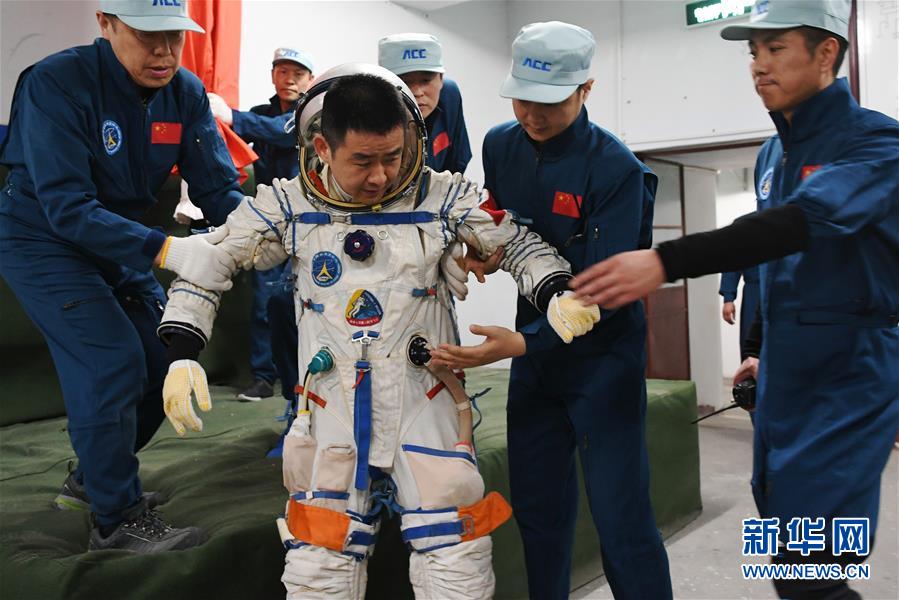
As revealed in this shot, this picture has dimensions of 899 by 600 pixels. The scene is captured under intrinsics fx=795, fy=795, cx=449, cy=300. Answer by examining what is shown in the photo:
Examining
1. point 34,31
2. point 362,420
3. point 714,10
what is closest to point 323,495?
point 362,420

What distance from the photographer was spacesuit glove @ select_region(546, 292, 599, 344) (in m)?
1.61

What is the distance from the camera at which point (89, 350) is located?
1.94 metres

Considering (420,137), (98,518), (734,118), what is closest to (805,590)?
(420,137)

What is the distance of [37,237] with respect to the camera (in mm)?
2004

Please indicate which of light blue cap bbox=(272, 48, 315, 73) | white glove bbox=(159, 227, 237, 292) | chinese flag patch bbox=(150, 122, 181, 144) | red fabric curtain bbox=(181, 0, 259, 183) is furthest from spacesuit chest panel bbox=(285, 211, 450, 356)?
red fabric curtain bbox=(181, 0, 259, 183)

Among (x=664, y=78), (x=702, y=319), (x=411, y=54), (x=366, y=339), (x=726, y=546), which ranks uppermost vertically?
(x=664, y=78)

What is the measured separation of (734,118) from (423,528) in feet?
15.8

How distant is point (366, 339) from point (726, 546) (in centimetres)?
241

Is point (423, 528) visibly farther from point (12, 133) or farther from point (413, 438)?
point (12, 133)

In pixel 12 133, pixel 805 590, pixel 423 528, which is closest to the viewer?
pixel 423 528

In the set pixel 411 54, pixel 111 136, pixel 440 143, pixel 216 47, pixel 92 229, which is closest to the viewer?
pixel 92 229

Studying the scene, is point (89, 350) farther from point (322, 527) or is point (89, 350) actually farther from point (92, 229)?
point (322, 527)

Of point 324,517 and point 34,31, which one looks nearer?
point 324,517

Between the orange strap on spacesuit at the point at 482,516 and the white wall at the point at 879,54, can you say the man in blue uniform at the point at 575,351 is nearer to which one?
the orange strap on spacesuit at the point at 482,516
